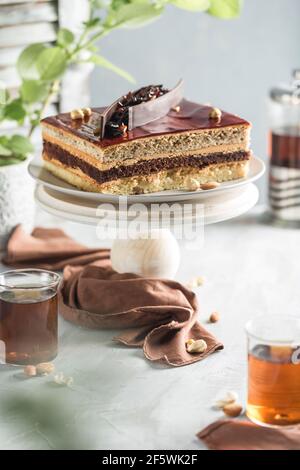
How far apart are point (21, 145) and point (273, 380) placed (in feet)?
3.29

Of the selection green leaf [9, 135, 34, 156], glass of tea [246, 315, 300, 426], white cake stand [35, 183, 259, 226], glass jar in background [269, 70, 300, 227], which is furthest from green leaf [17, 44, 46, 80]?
glass of tea [246, 315, 300, 426]

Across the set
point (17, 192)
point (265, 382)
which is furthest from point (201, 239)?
point (265, 382)

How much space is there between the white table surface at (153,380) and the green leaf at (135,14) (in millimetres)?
603

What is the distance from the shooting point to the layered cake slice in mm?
1523

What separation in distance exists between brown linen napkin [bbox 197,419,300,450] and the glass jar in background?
119 centimetres

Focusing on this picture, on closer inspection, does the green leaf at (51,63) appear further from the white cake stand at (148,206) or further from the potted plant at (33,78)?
the white cake stand at (148,206)

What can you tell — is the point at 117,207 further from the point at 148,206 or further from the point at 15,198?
the point at 15,198

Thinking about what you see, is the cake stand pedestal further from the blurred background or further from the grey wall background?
the grey wall background

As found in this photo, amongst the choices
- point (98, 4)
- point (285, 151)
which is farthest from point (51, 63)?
point (285, 151)

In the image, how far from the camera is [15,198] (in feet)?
6.59

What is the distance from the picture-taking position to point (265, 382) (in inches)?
46.1

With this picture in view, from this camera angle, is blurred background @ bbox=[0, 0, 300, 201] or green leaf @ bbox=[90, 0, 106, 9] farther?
blurred background @ bbox=[0, 0, 300, 201]
